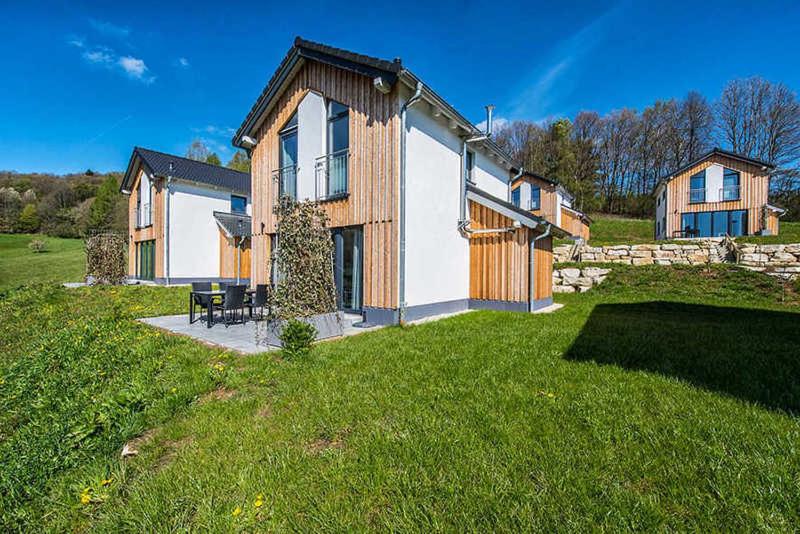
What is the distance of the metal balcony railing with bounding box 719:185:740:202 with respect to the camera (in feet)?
74.5

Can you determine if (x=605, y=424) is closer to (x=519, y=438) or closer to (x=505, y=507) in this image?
(x=519, y=438)

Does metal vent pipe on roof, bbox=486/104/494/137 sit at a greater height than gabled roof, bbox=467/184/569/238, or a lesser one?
greater

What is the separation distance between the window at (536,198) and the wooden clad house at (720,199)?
896cm

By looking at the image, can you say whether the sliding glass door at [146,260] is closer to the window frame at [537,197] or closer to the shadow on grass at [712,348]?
the shadow on grass at [712,348]

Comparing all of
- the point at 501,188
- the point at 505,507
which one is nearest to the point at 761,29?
the point at 501,188

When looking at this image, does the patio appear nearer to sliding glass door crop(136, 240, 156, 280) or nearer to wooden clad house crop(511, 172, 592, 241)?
sliding glass door crop(136, 240, 156, 280)

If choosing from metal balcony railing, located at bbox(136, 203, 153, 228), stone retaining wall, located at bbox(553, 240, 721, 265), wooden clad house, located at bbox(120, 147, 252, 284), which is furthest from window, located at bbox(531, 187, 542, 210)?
metal balcony railing, located at bbox(136, 203, 153, 228)

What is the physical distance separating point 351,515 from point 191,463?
154 cm

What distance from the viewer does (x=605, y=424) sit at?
9.80 feet

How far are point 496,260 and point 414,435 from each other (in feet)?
25.5

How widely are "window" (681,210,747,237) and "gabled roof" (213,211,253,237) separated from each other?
28.5 m

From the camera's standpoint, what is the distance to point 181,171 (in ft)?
61.6

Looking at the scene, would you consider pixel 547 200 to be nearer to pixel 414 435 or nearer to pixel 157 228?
pixel 157 228

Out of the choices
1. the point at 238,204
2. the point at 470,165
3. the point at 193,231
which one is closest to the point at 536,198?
the point at 470,165
